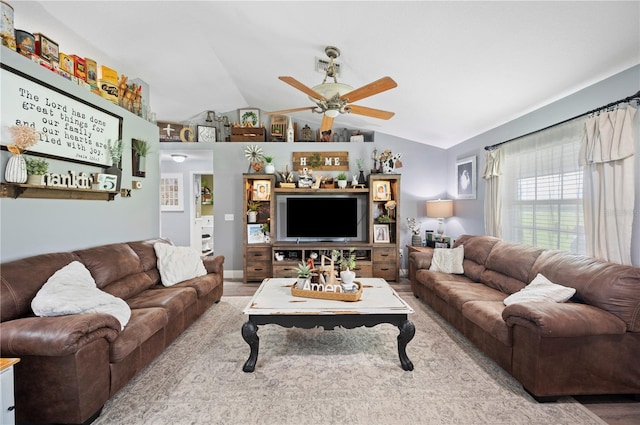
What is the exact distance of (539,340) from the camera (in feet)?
6.20

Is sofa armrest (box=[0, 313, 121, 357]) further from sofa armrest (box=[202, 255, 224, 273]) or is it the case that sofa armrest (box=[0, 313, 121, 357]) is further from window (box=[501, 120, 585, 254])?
window (box=[501, 120, 585, 254])

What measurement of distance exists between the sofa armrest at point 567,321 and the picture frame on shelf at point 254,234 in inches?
154

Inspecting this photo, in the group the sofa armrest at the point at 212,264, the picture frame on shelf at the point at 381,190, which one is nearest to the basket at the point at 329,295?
→ the sofa armrest at the point at 212,264

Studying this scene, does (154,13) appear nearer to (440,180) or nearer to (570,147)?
(570,147)

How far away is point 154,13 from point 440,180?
4.87 metres

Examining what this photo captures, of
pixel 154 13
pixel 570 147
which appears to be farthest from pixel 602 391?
pixel 154 13

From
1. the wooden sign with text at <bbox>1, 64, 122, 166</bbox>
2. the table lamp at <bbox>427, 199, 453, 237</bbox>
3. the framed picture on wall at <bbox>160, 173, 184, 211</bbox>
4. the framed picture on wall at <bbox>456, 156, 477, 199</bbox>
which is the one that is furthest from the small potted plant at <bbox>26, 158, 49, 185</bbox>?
the framed picture on wall at <bbox>456, 156, 477, 199</bbox>

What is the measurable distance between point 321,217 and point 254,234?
4.03 feet

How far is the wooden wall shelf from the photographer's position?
6.84 ft

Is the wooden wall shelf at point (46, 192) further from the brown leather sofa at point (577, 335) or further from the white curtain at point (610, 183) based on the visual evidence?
the white curtain at point (610, 183)

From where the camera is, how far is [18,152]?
2068 mm

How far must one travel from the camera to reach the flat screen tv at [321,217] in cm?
509

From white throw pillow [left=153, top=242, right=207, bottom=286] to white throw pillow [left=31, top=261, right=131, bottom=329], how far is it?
0.97 m

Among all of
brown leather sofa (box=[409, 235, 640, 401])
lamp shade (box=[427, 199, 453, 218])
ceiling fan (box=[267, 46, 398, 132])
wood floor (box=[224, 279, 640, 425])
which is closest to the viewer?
wood floor (box=[224, 279, 640, 425])
